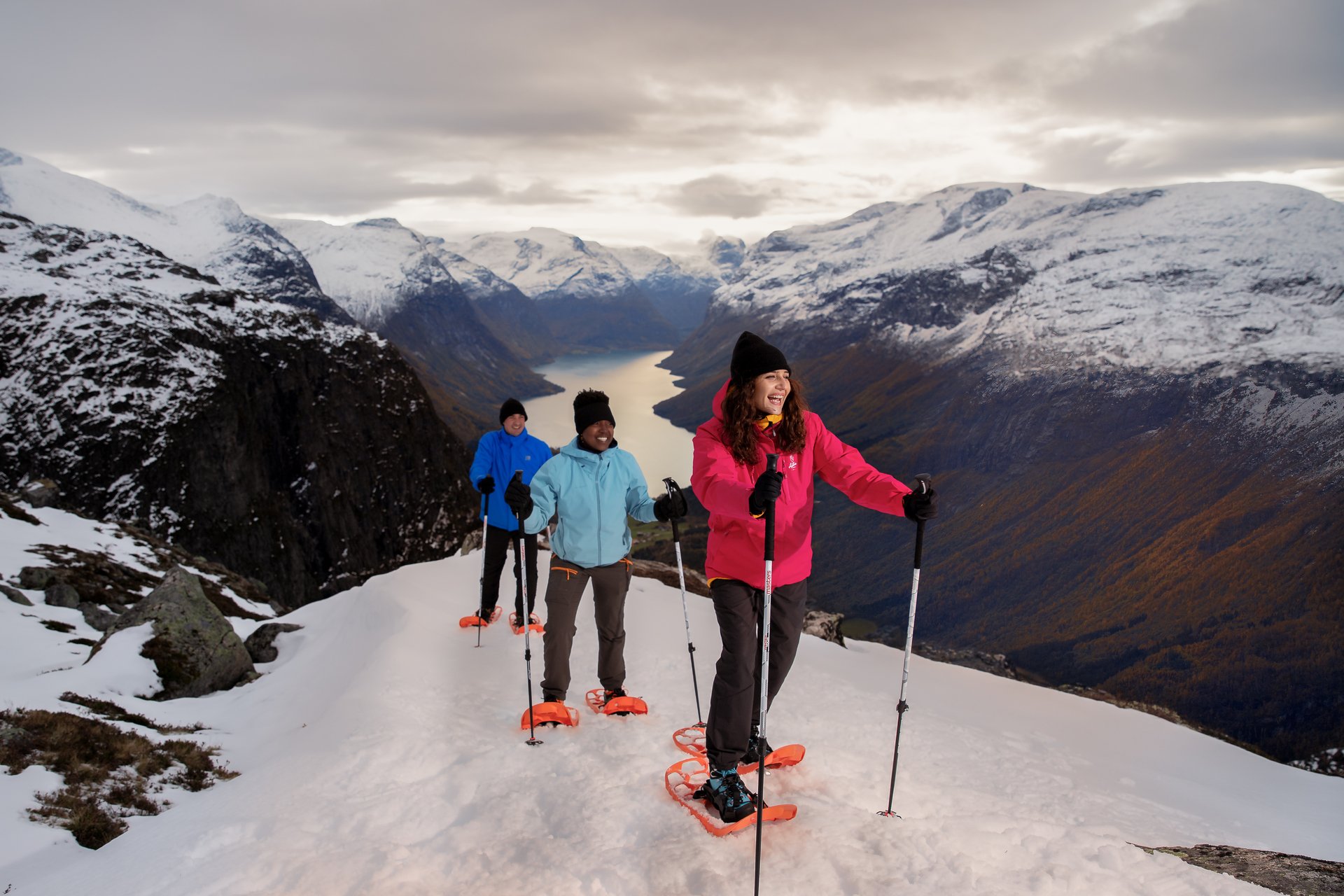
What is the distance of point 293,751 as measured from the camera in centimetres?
745

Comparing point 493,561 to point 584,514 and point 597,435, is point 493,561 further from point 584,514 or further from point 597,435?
point 597,435

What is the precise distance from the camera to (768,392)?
18.8ft

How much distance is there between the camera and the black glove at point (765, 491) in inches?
200

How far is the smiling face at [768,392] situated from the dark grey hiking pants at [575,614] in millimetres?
2928

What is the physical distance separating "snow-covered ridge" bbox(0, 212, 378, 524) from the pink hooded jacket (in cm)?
7012

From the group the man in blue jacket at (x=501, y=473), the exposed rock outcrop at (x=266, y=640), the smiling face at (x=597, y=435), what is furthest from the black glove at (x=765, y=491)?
the exposed rock outcrop at (x=266, y=640)

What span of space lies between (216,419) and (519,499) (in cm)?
7758

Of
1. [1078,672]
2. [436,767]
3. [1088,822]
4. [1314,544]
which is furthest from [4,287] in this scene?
[1314,544]

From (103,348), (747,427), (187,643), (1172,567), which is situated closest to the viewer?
(747,427)

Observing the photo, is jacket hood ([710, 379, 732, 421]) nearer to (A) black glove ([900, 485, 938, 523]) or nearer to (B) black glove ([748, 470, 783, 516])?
(B) black glove ([748, 470, 783, 516])

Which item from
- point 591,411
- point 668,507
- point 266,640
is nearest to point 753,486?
point 668,507

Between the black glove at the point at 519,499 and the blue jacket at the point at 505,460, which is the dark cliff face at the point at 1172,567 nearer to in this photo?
the blue jacket at the point at 505,460

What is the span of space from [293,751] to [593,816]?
11.9 feet

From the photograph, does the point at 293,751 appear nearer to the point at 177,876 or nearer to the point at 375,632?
the point at 177,876
